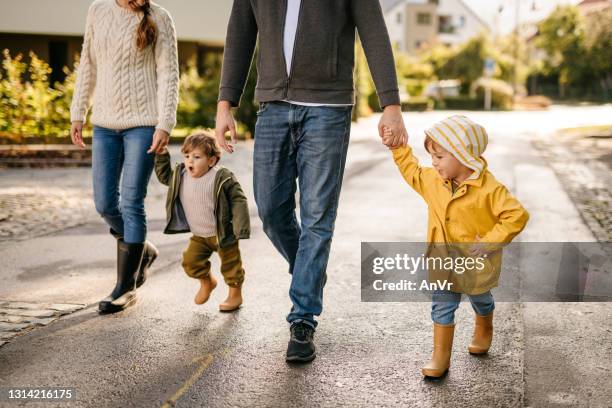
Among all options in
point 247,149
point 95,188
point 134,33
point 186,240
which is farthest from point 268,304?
point 247,149

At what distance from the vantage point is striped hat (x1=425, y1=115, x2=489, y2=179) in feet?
11.1

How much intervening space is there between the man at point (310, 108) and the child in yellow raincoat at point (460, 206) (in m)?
0.25

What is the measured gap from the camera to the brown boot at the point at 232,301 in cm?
462

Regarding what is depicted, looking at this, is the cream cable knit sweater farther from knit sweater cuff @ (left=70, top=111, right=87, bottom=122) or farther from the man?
the man

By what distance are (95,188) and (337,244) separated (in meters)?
2.69

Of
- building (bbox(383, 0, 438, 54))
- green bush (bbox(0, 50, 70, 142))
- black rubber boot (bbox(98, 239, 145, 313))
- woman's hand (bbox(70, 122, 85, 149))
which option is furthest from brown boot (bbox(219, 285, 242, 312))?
building (bbox(383, 0, 438, 54))

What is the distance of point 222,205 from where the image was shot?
4.36 meters

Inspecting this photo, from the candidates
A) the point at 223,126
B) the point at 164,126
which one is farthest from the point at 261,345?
the point at 164,126

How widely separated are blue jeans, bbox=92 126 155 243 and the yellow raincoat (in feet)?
6.02

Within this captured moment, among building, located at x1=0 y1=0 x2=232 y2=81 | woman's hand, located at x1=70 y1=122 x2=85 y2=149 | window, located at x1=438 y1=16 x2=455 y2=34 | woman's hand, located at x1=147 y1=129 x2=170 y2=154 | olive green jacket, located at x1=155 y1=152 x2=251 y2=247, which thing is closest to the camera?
olive green jacket, located at x1=155 y1=152 x2=251 y2=247

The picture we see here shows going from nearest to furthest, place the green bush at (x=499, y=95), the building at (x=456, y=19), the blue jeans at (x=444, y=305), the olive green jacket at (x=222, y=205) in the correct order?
the blue jeans at (x=444, y=305) → the olive green jacket at (x=222, y=205) → the green bush at (x=499, y=95) → the building at (x=456, y=19)

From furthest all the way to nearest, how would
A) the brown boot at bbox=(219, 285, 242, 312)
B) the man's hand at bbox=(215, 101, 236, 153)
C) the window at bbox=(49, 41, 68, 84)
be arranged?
the window at bbox=(49, 41, 68, 84) → the brown boot at bbox=(219, 285, 242, 312) → the man's hand at bbox=(215, 101, 236, 153)

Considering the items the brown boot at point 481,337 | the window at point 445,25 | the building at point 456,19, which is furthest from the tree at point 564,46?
the brown boot at point 481,337

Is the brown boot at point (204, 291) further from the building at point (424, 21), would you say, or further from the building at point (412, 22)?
the building at point (412, 22)
